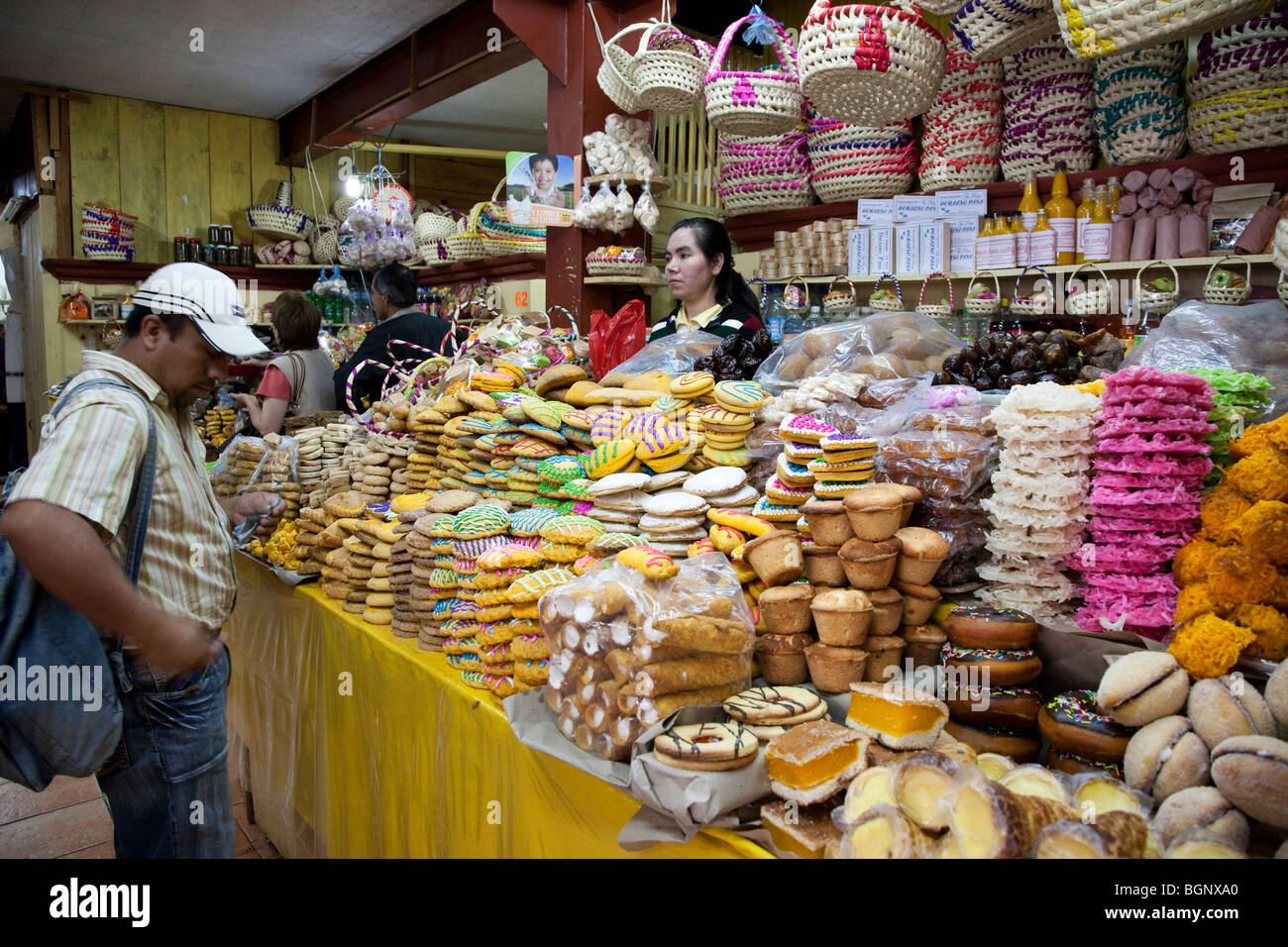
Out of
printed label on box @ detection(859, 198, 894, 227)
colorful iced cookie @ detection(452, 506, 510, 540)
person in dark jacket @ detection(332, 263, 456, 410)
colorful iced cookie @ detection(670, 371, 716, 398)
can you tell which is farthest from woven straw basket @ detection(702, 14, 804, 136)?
colorful iced cookie @ detection(452, 506, 510, 540)

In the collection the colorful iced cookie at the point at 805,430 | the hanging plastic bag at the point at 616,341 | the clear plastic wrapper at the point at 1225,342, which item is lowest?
the colorful iced cookie at the point at 805,430

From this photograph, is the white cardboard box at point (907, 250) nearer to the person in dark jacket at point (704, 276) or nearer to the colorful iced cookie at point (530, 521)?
the person in dark jacket at point (704, 276)

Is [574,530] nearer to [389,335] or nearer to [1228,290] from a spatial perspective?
[389,335]

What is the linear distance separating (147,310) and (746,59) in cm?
518

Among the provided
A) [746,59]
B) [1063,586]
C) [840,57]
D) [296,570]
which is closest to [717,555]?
[1063,586]

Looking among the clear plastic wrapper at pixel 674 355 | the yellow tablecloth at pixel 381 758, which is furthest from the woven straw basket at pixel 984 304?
the yellow tablecloth at pixel 381 758

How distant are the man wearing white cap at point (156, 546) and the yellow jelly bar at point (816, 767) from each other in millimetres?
1092

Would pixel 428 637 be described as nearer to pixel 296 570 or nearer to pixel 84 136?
pixel 296 570

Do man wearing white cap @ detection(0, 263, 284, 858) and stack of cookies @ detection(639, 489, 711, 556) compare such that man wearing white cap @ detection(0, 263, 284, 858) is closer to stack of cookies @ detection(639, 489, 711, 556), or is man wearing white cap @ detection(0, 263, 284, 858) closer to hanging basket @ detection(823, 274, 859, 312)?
stack of cookies @ detection(639, 489, 711, 556)

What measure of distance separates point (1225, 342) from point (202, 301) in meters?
2.37

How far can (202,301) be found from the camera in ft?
5.67

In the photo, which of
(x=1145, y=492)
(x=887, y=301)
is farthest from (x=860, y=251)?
(x=1145, y=492)

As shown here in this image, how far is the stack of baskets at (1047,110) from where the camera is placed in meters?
3.70

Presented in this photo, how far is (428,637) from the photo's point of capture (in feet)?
7.44
